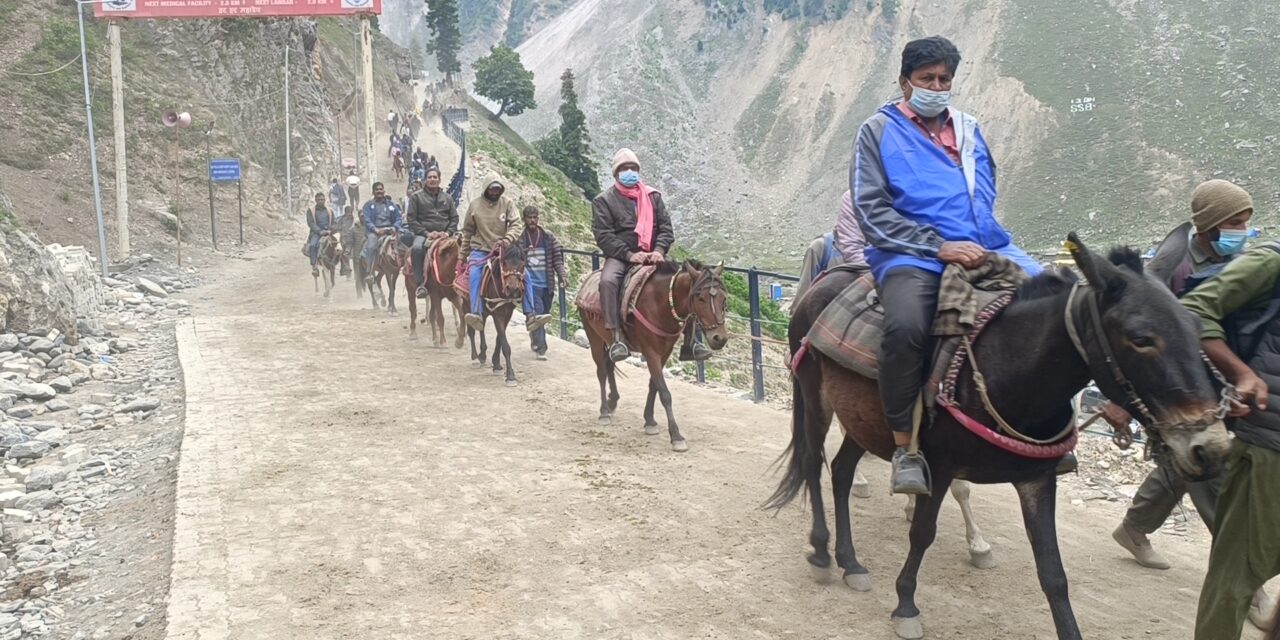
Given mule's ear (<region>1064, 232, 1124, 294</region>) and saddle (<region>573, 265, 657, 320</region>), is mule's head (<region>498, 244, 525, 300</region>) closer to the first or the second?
saddle (<region>573, 265, 657, 320</region>)

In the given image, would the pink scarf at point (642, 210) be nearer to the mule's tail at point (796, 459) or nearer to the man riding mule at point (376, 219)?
the mule's tail at point (796, 459)

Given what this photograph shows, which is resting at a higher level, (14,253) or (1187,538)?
(14,253)

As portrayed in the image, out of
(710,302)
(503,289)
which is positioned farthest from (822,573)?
(503,289)

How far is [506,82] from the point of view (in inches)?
2665

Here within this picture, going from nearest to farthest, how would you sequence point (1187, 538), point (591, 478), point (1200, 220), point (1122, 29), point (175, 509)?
point (1200, 220)
point (1187, 538)
point (175, 509)
point (591, 478)
point (1122, 29)

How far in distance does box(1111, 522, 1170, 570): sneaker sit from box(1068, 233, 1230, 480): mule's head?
2.00 meters

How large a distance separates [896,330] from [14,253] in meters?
12.0

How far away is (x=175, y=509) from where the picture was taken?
6129 mm

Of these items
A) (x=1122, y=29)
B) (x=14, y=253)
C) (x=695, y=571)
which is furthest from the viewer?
(x=1122, y=29)

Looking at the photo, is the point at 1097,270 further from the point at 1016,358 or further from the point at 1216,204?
the point at 1216,204

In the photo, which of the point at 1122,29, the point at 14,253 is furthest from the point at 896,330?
the point at 1122,29

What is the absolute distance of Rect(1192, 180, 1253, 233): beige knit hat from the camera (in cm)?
341

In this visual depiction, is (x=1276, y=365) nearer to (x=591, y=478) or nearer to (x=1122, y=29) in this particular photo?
(x=591, y=478)

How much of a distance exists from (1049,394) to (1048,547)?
0.59 metres
